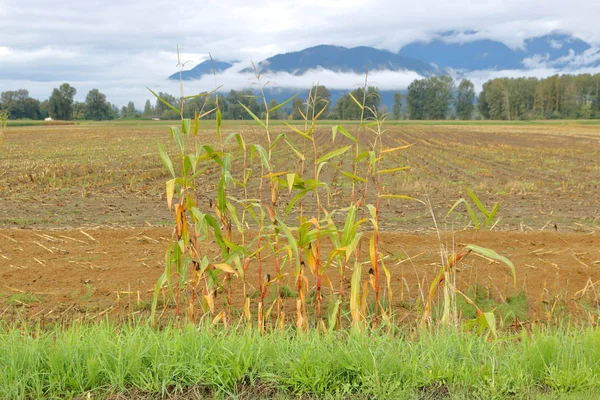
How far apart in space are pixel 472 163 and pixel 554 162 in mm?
3076

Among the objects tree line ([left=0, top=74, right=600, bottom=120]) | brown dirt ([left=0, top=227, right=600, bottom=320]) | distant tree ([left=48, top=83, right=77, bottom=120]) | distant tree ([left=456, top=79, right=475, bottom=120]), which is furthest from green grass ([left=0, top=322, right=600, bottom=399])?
distant tree ([left=456, top=79, right=475, bottom=120])

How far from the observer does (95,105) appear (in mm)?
105500

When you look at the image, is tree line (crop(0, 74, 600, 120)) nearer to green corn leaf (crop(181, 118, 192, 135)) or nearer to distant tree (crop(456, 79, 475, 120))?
distant tree (crop(456, 79, 475, 120))

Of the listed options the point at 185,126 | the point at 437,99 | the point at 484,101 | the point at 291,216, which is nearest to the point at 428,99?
the point at 437,99

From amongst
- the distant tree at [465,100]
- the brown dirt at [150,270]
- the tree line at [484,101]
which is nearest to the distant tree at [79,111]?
the tree line at [484,101]

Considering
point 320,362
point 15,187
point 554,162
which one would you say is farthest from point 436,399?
point 554,162

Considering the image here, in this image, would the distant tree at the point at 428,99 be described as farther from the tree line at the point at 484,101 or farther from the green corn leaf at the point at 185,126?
the green corn leaf at the point at 185,126

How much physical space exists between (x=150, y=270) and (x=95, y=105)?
107m

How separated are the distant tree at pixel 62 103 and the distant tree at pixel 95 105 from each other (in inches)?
134

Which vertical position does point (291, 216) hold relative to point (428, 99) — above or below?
below

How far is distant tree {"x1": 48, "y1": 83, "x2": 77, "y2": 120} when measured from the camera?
10031cm

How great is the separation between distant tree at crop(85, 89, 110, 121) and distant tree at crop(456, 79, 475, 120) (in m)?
69.1

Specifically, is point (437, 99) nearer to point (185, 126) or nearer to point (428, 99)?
point (428, 99)

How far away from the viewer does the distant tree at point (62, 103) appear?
100m
